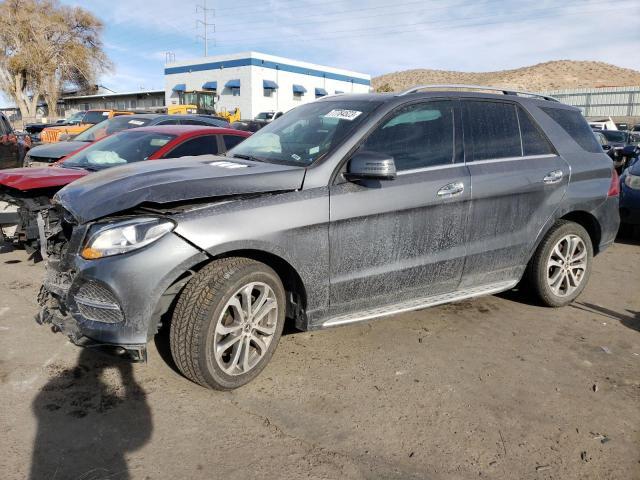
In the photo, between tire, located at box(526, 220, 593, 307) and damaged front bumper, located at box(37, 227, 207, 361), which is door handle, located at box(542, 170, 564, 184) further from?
damaged front bumper, located at box(37, 227, 207, 361)

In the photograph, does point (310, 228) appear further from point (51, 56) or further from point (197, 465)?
point (51, 56)

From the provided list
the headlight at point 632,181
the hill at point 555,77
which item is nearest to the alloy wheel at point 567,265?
the headlight at point 632,181

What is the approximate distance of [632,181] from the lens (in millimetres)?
7762

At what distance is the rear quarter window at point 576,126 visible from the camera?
470 centimetres

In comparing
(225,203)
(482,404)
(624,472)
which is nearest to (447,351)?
(482,404)

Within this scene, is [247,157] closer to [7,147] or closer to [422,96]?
[422,96]

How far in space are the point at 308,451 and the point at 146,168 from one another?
217 centimetres

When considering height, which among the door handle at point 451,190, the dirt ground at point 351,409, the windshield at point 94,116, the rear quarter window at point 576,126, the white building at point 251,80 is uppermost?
the white building at point 251,80

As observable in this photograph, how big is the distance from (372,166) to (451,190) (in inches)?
32.6

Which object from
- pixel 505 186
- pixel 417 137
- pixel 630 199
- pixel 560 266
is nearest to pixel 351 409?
pixel 417 137

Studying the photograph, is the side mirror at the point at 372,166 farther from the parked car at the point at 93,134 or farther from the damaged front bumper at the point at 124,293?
the parked car at the point at 93,134

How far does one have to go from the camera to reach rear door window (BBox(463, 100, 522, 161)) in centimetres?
406

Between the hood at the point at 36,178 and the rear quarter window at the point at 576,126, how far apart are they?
15.1ft

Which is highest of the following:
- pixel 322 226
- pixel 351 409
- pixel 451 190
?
pixel 451 190
